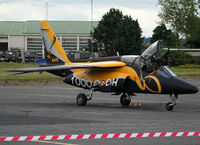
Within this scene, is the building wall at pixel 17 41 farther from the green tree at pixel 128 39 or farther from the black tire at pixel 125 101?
the black tire at pixel 125 101

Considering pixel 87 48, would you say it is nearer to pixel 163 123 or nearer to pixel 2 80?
pixel 2 80

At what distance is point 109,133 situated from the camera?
11.3 metres

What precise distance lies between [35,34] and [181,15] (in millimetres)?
49296

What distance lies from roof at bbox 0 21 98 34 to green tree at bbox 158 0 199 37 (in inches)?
1352

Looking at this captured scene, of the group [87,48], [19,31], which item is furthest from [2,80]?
[19,31]

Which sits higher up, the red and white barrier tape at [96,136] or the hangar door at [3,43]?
the hangar door at [3,43]

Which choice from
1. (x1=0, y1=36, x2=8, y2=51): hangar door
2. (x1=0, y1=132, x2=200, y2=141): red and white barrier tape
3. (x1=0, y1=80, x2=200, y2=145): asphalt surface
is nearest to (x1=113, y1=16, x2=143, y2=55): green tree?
(x1=0, y1=36, x2=8, y2=51): hangar door

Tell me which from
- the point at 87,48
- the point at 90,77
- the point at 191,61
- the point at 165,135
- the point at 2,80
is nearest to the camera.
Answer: the point at 165,135

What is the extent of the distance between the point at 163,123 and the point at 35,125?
3880 mm

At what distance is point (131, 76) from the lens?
1831 cm

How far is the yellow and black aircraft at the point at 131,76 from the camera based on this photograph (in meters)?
17.2

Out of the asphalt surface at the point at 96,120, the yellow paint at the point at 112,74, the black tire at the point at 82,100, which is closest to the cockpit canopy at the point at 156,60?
the yellow paint at the point at 112,74

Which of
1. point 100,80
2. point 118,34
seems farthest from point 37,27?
point 100,80

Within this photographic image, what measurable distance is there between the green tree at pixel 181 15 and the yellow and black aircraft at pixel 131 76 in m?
49.0
